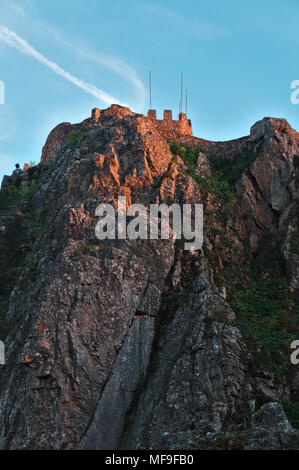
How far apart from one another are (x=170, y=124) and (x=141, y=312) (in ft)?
75.4

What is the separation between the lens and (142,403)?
30609mm

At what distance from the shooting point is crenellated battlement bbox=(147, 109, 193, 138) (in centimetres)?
5041

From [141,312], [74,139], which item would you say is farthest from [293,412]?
[74,139]

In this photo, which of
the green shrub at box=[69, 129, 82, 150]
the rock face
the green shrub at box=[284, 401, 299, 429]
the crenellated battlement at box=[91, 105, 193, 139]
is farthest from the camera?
the crenellated battlement at box=[91, 105, 193, 139]

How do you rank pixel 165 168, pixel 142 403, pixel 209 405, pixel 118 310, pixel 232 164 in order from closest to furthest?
pixel 209 405
pixel 142 403
pixel 118 310
pixel 165 168
pixel 232 164

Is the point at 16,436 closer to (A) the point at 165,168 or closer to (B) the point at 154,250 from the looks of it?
(B) the point at 154,250

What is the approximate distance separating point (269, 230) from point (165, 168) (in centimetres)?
880

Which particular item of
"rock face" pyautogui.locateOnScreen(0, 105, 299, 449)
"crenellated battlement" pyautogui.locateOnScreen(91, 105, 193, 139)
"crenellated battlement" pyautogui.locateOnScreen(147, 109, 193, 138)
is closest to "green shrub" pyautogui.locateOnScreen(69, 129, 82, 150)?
"rock face" pyautogui.locateOnScreen(0, 105, 299, 449)

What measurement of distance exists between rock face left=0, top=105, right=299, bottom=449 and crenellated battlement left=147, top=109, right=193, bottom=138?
456 cm

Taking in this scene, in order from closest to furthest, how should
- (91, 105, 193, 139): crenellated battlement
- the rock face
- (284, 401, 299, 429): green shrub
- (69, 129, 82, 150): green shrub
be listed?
the rock face < (284, 401, 299, 429): green shrub < (69, 129, 82, 150): green shrub < (91, 105, 193, 139): crenellated battlement

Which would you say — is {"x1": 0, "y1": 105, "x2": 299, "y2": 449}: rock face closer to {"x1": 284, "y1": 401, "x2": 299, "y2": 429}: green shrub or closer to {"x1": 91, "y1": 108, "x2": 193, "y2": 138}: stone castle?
{"x1": 284, "y1": 401, "x2": 299, "y2": 429}: green shrub
